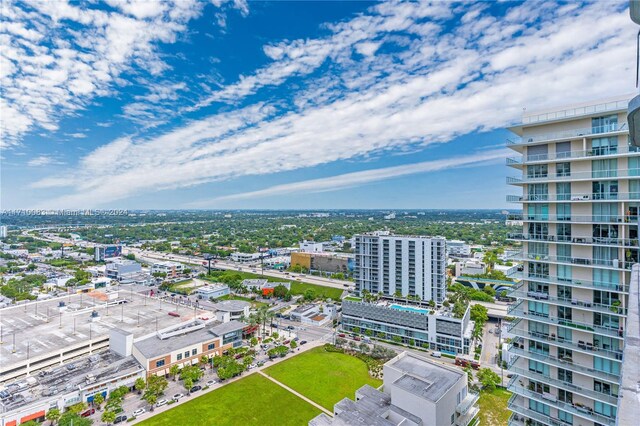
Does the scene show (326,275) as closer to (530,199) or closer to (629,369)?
(530,199)

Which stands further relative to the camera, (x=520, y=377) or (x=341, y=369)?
(x=341, y=369)

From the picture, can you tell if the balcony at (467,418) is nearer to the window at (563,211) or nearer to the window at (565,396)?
the window at (565,396)

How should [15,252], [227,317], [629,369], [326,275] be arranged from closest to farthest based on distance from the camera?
[629,369] → [227,317] → [326,275] → [15,252]

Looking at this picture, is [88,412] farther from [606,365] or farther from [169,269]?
[169,269]

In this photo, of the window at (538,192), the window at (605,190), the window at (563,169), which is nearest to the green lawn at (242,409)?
the window at (538,192)

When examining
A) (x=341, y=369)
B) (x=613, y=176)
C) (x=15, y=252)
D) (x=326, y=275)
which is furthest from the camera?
(x=15, y=252)

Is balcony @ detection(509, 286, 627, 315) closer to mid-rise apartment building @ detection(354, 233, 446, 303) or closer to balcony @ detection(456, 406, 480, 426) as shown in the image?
balcony @ detection(456, 406, 480, 426)

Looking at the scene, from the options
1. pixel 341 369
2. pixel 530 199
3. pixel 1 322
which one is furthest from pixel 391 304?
pixel 1 322
